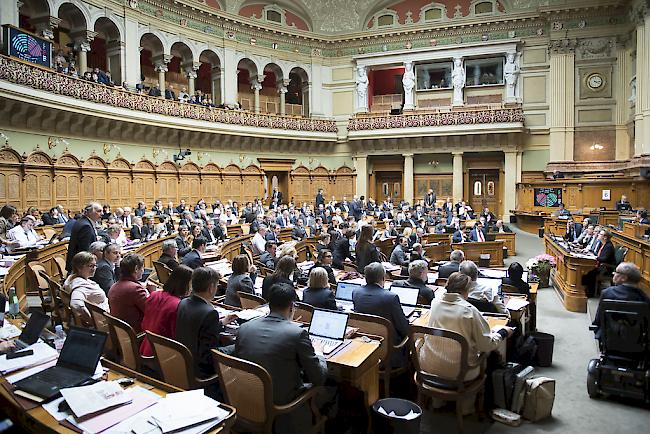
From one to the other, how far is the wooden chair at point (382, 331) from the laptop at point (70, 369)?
2071 mm

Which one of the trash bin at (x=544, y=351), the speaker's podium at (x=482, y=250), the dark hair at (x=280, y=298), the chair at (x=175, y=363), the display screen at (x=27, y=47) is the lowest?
the trash bin at (x=544, y=351)

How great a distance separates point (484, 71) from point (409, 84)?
3.76 metres

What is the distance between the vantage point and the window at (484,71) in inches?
910

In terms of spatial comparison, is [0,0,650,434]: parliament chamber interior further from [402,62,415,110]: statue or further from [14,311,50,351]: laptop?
[402,62,415,110]: statue

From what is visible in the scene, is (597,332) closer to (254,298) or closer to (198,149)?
(254,298)

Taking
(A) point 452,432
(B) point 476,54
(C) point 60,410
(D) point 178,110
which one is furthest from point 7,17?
(B) point 476,54

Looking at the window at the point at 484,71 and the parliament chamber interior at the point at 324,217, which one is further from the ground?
the window at the point at 484,71

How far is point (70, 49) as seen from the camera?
16.6 m

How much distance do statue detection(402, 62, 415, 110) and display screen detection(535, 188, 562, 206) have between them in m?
7.97

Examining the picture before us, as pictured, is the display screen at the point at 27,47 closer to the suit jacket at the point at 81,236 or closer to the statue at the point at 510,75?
the suit jacket at the point at 81,236

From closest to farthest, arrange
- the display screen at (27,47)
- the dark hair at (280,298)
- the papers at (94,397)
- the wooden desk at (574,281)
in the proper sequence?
the papers at (94,397), the dark hair at (280,298), the wooden desk at (574,281), the display screen at (27,47)

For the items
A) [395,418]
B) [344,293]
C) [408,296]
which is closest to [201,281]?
[395,418]

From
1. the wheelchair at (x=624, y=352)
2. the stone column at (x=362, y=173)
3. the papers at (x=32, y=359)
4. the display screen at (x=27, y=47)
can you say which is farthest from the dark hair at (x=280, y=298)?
the stone column at (x=362, y=173)

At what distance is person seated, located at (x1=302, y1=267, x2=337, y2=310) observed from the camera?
15.1 ft
